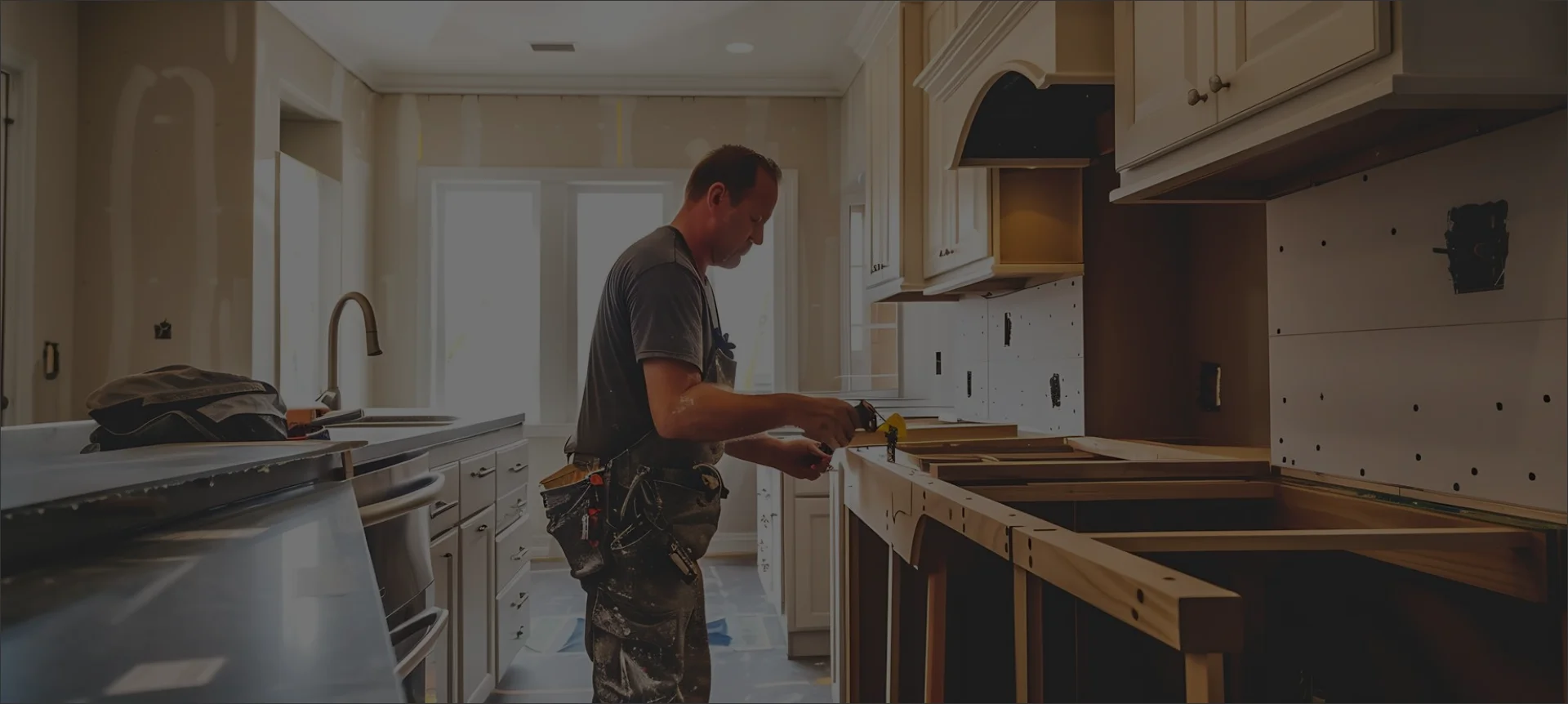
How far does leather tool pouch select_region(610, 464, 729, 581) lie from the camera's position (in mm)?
1614

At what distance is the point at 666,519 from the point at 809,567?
1.48 metres

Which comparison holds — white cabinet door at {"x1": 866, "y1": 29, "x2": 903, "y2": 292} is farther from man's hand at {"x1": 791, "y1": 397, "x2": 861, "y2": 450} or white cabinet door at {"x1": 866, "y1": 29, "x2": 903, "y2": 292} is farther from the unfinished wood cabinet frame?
man's hand at {"x1": 791, "y1": 397, "x2": 861, "y2": 450}

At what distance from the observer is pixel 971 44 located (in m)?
2.01

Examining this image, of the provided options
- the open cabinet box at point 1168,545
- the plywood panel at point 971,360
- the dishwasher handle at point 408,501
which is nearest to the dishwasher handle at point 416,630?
the dishwasher handle at point 408,501

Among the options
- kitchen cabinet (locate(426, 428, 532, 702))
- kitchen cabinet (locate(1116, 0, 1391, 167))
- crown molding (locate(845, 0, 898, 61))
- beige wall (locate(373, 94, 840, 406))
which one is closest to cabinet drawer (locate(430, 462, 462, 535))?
kitchen cabinet (locate(426, 428, 532, 702))

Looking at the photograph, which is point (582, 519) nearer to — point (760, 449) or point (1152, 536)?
point (760, 449)

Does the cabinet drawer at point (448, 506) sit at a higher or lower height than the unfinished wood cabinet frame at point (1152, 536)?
lower

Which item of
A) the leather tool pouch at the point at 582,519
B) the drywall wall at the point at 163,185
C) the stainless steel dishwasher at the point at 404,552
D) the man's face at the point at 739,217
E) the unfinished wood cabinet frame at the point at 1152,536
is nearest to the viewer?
the unfinished wood cabinet frame at the point at 1152,536

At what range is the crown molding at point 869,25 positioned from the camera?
11.4 feet

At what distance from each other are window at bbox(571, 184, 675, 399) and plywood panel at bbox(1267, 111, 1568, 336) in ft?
12.2

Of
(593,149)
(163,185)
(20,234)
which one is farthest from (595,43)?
(20,234)

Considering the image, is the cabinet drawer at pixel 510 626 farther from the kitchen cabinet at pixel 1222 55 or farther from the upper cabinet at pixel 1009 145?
the kitchen cabinet at pixel 1222 55

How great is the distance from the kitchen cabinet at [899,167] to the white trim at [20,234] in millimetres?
3068

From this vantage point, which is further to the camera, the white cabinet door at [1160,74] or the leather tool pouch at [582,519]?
the leather tool pouch at [582,519]
